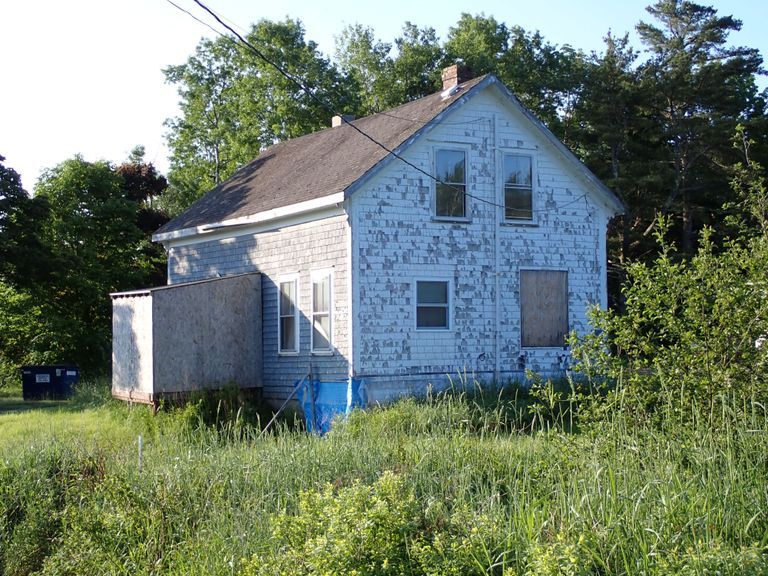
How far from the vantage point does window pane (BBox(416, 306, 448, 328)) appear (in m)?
19.8

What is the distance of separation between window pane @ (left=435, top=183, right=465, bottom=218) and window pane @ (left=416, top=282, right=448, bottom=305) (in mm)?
1390

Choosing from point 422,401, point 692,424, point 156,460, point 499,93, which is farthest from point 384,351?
point 692,424

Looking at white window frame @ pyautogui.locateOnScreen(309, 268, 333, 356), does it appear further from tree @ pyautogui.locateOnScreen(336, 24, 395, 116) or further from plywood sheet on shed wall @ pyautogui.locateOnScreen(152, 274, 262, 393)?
tree @ pyautogui.locateOnScreen(336, 24, 395, 116)

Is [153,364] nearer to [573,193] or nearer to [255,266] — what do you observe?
[255,266]

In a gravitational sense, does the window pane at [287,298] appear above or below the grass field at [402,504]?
above

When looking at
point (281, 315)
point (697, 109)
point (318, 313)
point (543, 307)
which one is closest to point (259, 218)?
point (281, 315)

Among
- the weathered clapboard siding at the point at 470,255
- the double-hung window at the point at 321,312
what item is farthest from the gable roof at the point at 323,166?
the double-hung window at the point at 321,312

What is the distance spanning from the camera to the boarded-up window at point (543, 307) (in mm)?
20875

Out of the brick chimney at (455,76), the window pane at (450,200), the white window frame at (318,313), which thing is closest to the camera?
the white window frame at (318,313)

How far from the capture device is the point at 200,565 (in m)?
Result: 8.32

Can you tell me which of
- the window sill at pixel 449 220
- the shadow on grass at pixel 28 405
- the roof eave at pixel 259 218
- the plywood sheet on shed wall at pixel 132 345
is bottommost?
the shadow on grass at pixel 28 405

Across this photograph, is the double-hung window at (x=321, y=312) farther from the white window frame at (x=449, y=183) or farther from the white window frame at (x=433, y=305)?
the white window frame at (x=449, y=183)

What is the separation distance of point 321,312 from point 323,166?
3.64 m

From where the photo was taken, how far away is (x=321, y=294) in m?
20.1
